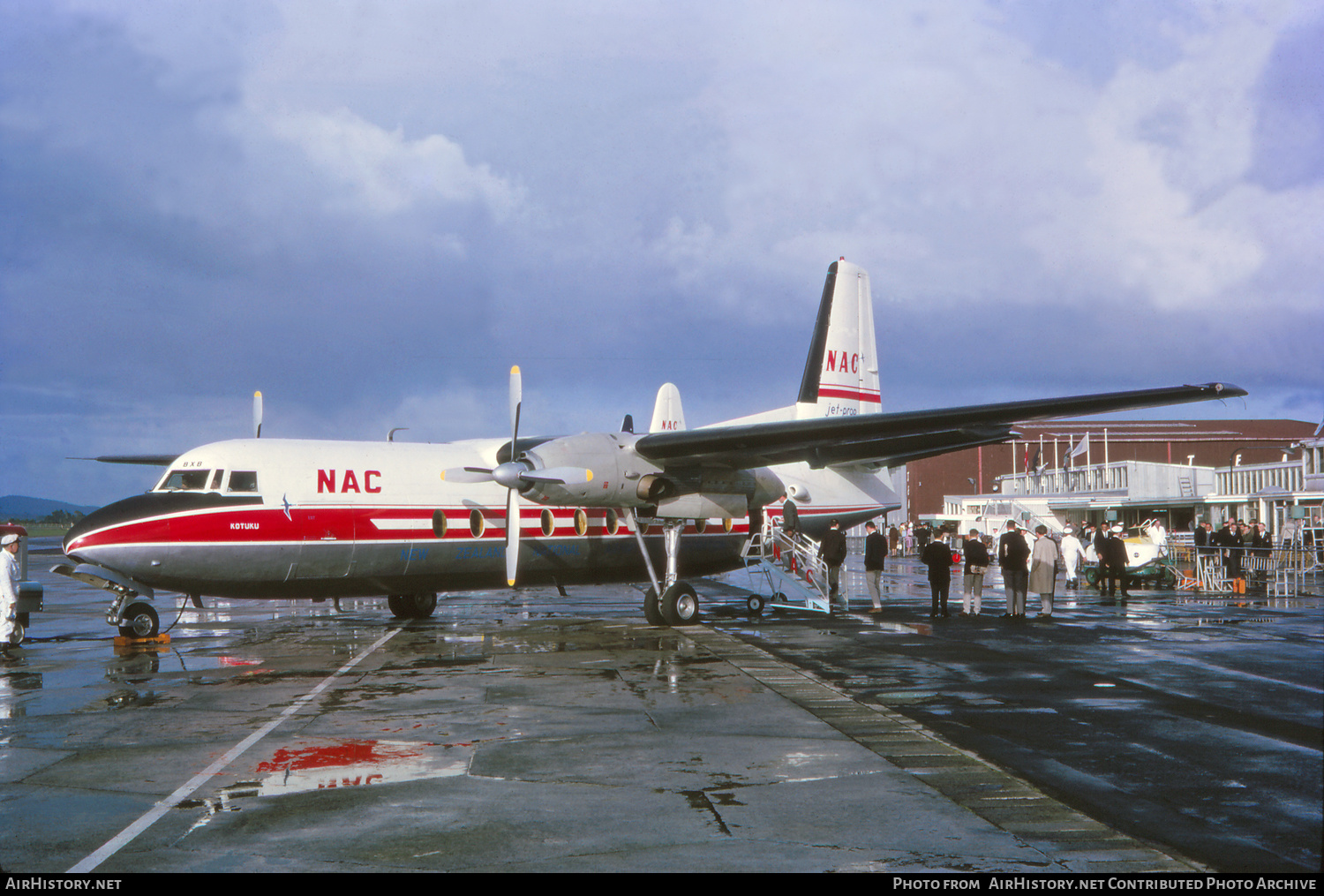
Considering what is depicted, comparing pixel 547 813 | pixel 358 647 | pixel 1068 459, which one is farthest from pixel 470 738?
pixel 1068 459

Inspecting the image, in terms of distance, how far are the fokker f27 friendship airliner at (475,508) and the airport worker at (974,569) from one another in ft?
6.31

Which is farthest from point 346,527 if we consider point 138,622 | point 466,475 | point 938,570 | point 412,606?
point 938,570

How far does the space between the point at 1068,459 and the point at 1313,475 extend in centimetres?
1774

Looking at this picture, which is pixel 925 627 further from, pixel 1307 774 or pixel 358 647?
pixel 1307 774

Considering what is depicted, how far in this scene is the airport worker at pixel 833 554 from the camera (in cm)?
2220

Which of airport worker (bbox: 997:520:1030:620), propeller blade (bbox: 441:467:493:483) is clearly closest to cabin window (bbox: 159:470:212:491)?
propeller blade (bbox: 441:467:493:483)

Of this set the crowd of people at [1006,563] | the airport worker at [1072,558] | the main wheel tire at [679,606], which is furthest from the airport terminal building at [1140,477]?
the main wheel tire at [679,606]

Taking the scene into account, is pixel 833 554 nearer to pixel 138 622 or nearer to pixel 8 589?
pixel 138 622

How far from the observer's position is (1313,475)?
4306 centimetres

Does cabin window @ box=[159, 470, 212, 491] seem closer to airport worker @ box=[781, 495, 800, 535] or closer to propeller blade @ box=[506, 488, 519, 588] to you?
propeller blade @ box=[506, 488, 519, 588]

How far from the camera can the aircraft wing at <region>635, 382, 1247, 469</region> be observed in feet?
49.7

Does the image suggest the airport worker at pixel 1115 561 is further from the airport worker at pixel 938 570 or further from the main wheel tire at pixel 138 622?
the main wheel tire at pixel 138 622

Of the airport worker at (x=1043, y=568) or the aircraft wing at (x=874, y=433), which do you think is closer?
the aircraft wing at (x=874, y=433)

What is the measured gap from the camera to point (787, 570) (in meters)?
23.5
